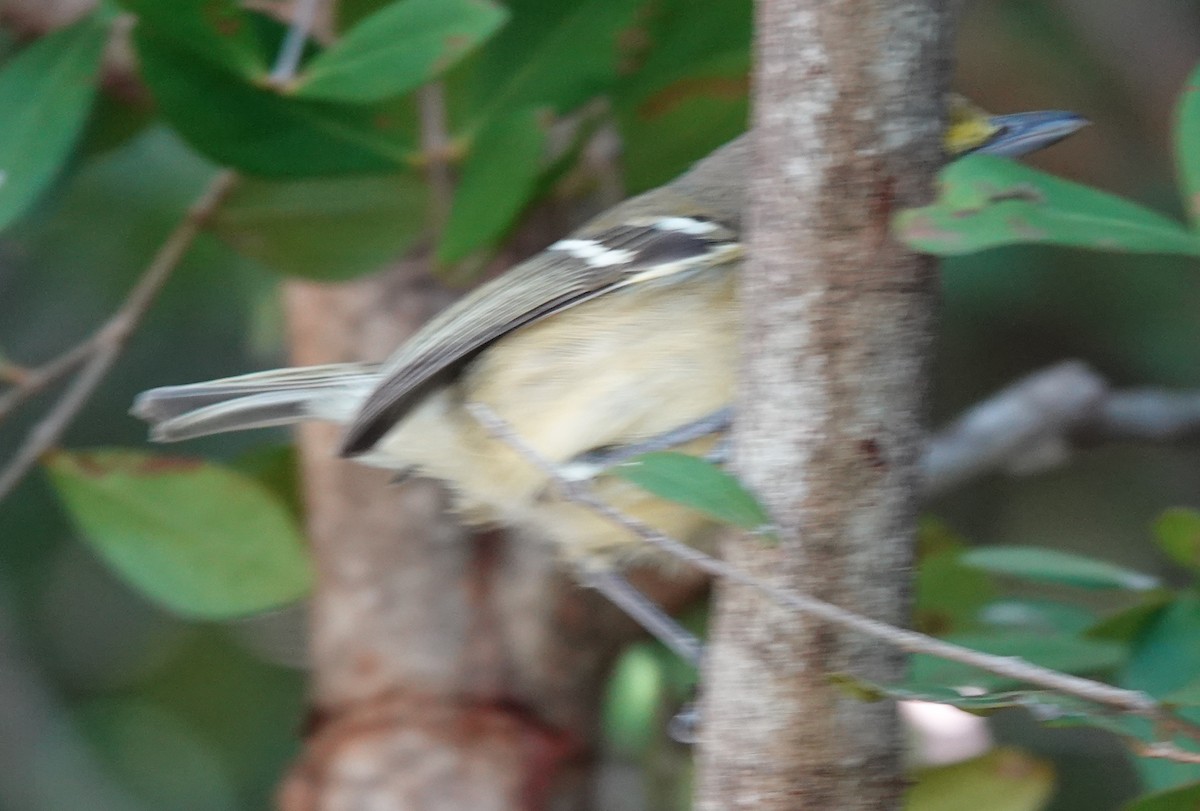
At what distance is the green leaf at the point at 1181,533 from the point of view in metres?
1.60

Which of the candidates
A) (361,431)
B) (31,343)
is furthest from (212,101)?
(31,343)

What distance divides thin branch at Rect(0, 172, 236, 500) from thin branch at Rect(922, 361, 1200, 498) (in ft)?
4.81

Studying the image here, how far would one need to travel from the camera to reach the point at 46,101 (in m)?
1.96

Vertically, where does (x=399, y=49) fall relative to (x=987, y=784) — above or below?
above

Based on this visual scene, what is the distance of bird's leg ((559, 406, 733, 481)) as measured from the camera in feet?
5.49

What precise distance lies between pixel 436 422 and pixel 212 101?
0.55m

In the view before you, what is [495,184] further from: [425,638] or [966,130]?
[425,638]

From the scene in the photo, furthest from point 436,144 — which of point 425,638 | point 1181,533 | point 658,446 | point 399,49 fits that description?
point 1181,533

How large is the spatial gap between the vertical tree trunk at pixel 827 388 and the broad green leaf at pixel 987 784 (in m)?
0.71

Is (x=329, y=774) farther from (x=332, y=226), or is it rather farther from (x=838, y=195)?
(x=838, y=195)

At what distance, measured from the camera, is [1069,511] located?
4062mm

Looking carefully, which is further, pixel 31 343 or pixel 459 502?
pixel 31 343

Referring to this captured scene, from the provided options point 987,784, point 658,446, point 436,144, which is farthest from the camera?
point 436,144

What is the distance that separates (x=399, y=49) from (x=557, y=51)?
0.98 ft
